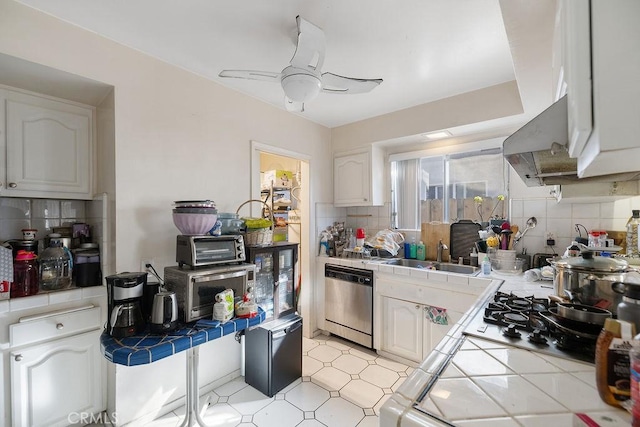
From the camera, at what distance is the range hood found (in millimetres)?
763

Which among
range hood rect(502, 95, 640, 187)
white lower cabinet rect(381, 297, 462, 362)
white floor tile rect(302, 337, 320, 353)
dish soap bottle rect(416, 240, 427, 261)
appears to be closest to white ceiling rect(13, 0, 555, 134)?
range hood rect(502, 95, 640, 187)

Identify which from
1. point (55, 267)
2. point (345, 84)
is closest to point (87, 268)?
point (55, 267)

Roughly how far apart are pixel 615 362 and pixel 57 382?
2.47 metres

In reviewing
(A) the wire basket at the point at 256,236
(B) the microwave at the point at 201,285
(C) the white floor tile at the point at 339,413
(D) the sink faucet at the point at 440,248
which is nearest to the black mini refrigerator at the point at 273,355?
(C) the white floor tile at the point at 339,413

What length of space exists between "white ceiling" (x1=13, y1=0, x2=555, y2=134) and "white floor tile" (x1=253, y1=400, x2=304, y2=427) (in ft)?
7.78

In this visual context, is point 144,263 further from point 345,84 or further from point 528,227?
point 528,227

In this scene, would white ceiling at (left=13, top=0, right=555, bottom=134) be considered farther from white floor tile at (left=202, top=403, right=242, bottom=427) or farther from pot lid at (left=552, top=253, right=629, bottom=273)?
white floor tile at (left=202, top=403, right=242, bottom=427)

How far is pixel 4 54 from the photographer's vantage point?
4.36ft

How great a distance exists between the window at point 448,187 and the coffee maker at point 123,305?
2.54 metres

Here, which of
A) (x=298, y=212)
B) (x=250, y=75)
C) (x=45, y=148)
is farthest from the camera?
(x=298, y=212)

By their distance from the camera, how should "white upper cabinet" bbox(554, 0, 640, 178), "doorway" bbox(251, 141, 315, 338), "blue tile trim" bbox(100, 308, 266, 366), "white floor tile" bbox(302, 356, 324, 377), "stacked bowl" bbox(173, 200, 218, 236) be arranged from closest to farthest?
"white upper cabinet" bbox(554, 0, 640, 178) < "blue tile trim" bbox(100, 308, 266, 366) < "stacked bowl" bbox(173, 200, 218, 236) < "white floor tile" bbox(302, 356, 324, 377) < "doorway" bbox(251, 141, 315, 338)

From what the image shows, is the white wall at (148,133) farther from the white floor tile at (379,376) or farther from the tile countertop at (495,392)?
the tile countertop at (495,392)

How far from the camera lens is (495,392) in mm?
679

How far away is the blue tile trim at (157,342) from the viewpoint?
122cm
